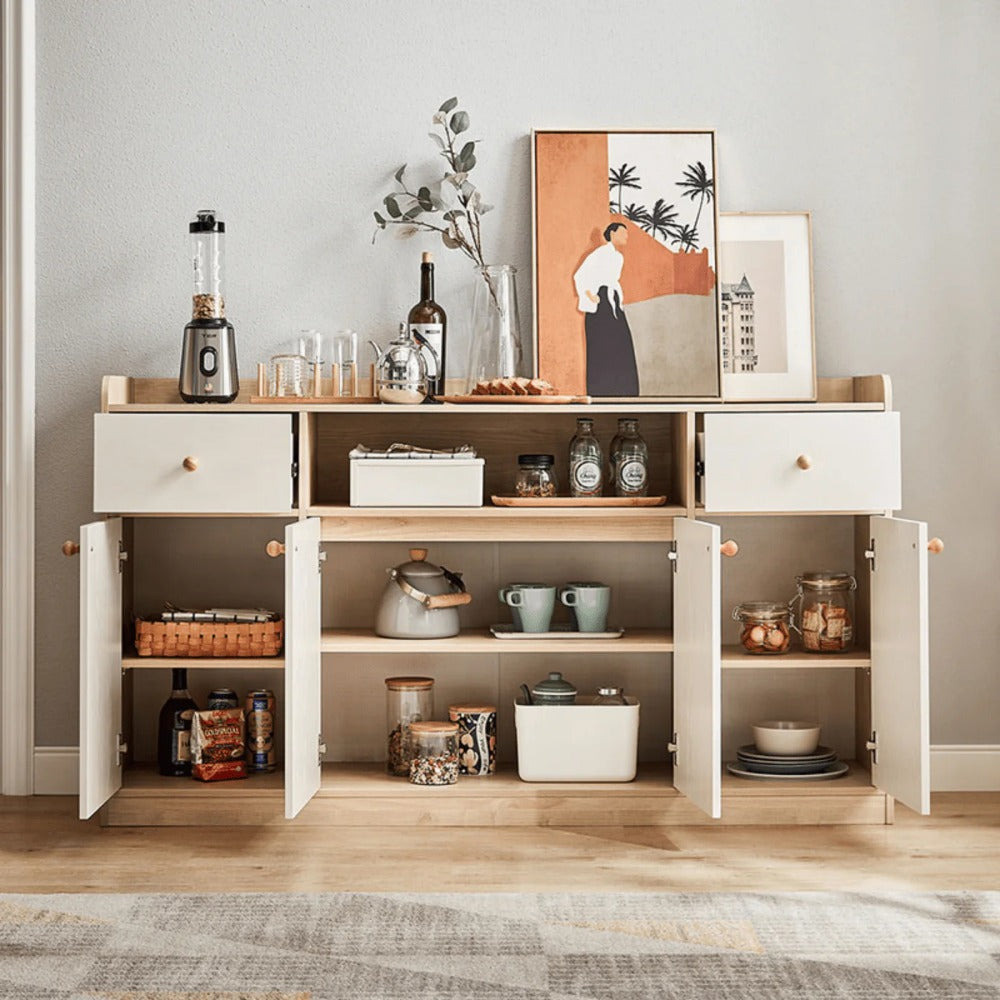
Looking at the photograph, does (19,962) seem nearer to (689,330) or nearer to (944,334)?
(689,330)

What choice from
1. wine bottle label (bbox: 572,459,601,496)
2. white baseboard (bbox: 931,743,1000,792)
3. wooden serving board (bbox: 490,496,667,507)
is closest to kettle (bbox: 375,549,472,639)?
wooden serving board (bbox: 490,496,667,507)

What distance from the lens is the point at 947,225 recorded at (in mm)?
3084

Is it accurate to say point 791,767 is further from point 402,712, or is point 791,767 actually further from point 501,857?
point 402,712

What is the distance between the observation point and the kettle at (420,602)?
2.86 metres

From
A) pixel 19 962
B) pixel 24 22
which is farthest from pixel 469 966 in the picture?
pixel 24 22

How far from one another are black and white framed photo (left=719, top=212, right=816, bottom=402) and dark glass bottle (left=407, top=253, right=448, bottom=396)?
0.68 metres

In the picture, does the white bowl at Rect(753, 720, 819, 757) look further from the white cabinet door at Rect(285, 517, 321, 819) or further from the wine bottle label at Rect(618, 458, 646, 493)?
the white cabinet door at Rect(285, 517, 321, 819)

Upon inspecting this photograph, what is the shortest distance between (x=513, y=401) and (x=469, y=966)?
124 cm

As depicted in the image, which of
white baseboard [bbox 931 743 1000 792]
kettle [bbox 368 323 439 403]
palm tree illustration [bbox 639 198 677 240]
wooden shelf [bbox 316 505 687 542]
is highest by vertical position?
palm tree illustration [bbox 639 198 677 240]

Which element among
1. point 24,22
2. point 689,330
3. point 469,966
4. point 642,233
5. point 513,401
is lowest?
point 469,966

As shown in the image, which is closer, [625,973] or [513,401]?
[625,973]

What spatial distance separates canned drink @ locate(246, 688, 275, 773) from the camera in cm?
293

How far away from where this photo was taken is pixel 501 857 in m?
2.56

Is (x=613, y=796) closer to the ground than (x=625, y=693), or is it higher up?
closer to the ground
